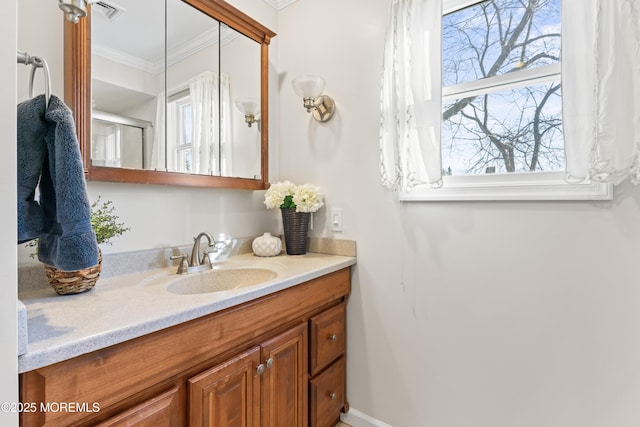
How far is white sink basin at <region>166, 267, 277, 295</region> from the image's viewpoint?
1291mm

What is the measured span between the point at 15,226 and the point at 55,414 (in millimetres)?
399

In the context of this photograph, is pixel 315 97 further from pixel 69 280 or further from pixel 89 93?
pixel 69 280

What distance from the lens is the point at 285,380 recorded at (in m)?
1.24

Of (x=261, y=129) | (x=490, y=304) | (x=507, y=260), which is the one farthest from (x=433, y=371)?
(x=261, y=129)

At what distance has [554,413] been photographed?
1177mm

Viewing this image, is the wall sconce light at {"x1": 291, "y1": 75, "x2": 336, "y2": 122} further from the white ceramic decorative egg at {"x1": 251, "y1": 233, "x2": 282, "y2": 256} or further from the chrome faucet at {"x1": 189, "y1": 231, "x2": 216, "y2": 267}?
the chrome faucet at {"x1": 189, "y1": 231, "x2": 216, "y2": 267}

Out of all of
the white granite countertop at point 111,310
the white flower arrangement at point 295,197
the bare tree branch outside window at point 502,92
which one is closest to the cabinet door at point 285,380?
the white granite countertop at point 111,310

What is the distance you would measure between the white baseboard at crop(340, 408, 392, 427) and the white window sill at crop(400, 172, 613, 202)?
114 cm

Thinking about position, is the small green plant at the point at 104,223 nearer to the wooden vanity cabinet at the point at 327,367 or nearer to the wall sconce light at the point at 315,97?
the wooden vanity cabinet at the point at 327,367

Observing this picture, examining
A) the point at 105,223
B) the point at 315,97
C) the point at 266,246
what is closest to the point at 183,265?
the point at 105,223

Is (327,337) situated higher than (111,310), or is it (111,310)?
(111,310)

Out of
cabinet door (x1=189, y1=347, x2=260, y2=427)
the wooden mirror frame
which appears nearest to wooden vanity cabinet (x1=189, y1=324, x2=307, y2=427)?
cabinet door (x1=189, y1=347, x2=260, y2=427)

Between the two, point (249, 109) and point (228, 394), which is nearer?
point (228, 394)

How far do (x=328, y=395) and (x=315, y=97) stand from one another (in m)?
1.51
